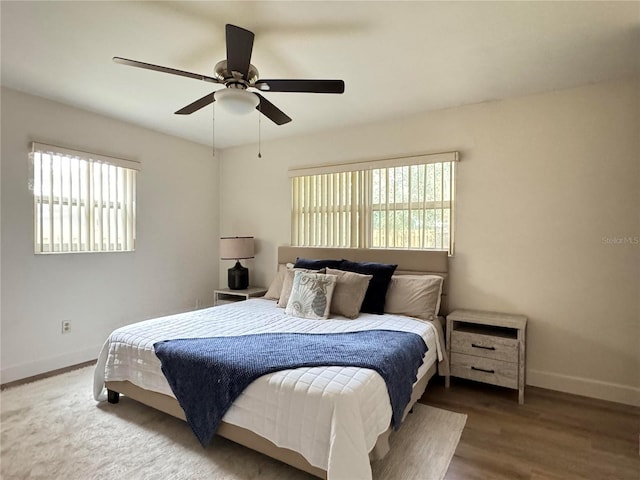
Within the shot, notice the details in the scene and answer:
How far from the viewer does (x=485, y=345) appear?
2.80 meters

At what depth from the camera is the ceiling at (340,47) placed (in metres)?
1.93

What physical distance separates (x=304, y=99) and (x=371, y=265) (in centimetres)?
166

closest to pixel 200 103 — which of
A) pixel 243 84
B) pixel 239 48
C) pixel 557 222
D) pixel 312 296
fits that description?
pixel 243 84

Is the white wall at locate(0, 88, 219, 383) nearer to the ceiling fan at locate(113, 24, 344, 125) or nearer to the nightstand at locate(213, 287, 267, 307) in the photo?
the nightstand at locate(213, 287, 267, 307)

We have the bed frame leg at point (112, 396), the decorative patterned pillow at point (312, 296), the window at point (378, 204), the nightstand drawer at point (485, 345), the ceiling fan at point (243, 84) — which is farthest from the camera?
the window at point (378, 204)

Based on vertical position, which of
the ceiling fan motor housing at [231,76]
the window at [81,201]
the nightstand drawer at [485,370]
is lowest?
the nightstand drawer at [485,370]

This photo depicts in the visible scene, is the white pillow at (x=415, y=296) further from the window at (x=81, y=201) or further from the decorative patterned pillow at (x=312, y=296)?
the window at (x=81, y=201)

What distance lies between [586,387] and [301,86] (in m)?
3.18

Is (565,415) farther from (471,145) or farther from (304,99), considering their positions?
(304,99)

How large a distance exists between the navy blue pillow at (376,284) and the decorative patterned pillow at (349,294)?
3.3 inches

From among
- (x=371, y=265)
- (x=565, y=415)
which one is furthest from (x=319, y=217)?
(x=565, y=415)

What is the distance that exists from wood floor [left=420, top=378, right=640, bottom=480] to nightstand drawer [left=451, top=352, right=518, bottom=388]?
0.51 feet

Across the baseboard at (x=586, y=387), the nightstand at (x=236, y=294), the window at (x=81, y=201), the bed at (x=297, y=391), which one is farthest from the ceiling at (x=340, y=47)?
the baseboard at (x=586, y=387)

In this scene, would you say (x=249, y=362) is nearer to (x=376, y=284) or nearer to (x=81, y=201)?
(x=376, y=284)
